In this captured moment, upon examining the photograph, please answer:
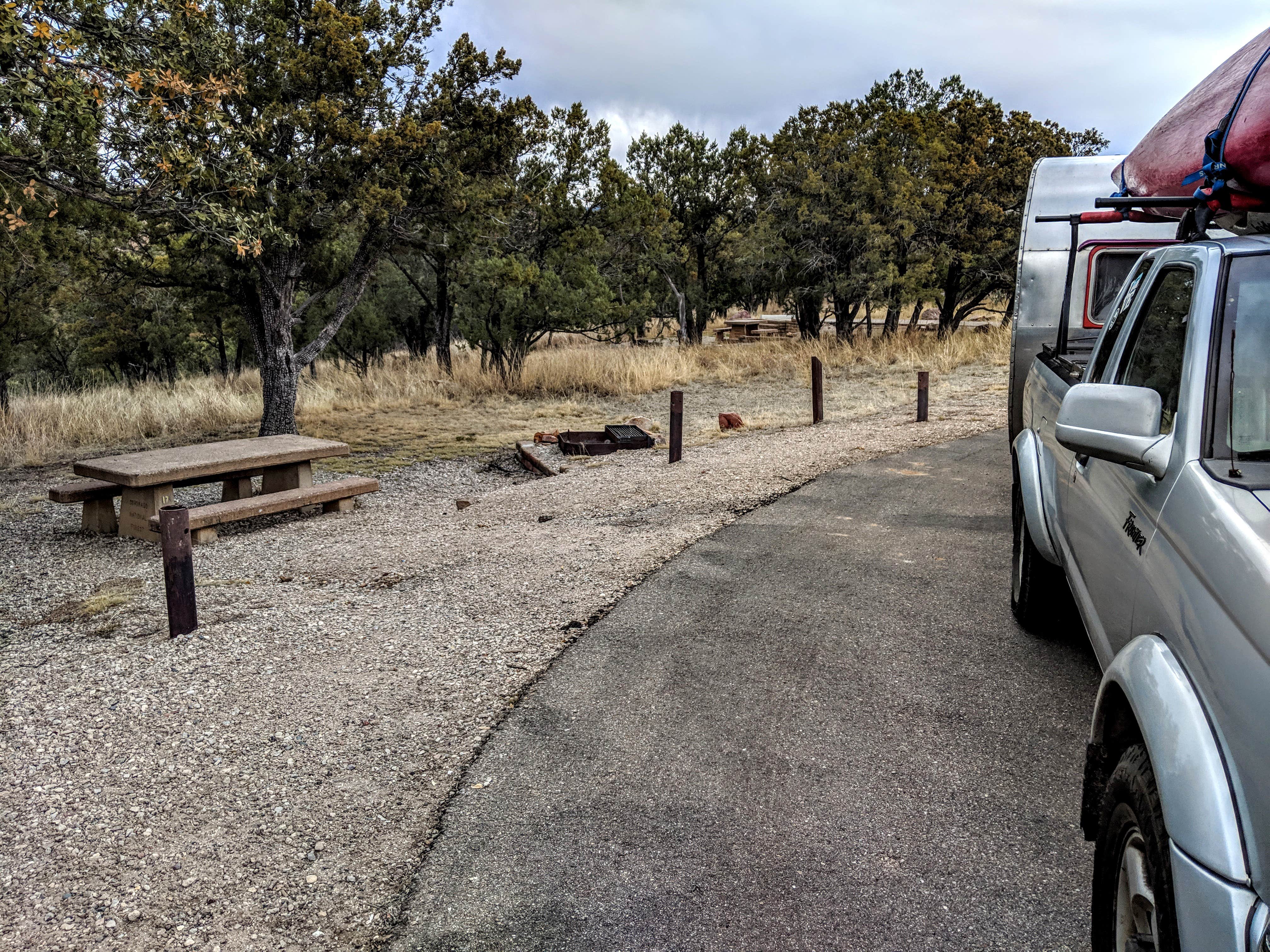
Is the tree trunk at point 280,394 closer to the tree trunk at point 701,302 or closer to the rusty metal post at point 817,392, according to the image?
the rusty metal post at point 817,392

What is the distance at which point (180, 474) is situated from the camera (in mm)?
8414

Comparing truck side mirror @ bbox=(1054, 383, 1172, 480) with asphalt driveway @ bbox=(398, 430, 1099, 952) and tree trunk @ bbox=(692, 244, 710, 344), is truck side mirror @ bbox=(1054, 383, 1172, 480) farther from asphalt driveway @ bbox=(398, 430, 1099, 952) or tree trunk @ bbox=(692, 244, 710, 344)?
tree trunk @ bbox=(692, 244, 710, 344)

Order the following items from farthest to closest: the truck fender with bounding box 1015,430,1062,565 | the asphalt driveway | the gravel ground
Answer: the truck fender with bounding box 1015,430,1062,565
the gravel ground
the asphalt driveway

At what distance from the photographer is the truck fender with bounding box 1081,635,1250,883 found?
5.13 ft

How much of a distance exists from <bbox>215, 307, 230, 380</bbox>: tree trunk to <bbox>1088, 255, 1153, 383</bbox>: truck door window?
17994 mm

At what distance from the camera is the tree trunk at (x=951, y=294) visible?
26.0 m

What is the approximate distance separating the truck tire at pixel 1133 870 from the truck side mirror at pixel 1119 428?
2.18 ft

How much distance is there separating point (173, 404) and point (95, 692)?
47.5 ft

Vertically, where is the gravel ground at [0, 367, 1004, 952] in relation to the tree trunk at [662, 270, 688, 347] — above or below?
below

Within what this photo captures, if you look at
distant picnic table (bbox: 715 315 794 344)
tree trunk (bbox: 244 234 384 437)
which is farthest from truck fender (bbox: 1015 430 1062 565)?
distant picnic table (bbox: 715 315 794 344)

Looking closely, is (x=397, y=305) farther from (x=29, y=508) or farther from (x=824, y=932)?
(x=824, y=932)

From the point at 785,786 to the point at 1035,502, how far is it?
5.67 ft

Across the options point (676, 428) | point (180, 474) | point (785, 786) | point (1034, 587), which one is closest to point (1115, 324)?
point (1034, 587)

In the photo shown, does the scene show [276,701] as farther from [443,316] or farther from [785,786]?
[443,316]
